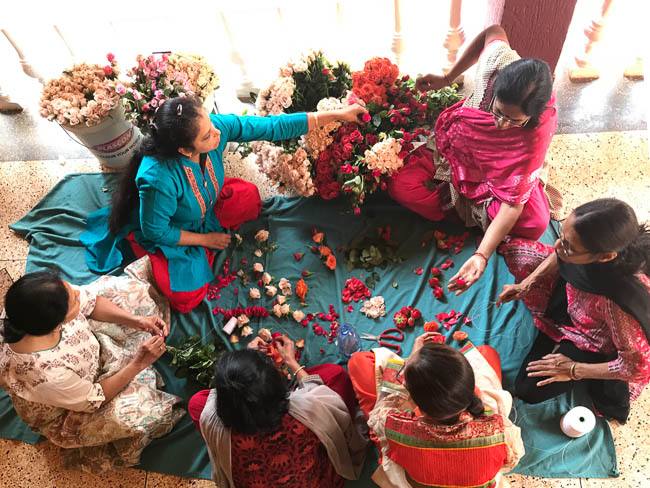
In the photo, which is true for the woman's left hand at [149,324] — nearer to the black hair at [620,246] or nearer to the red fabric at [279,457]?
the red fabric at [279,457]

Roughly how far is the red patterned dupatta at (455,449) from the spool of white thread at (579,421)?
0.58m

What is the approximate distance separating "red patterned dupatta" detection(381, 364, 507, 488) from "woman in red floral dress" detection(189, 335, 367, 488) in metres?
0.29

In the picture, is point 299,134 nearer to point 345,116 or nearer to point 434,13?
point 345,116

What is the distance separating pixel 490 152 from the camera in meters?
2.09

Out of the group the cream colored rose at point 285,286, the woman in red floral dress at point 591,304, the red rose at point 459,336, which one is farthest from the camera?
the cream colored rose at point 285,286

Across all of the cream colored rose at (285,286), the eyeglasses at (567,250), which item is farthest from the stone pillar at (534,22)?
the cream colored rose at (285,286)

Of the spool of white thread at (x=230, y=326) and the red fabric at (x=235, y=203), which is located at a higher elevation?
the red fabric at (x=235, y=203)

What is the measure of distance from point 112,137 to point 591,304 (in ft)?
8.09

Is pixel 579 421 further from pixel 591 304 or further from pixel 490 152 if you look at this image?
pixel 490 152

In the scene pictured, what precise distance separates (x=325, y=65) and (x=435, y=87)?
23.2 inches

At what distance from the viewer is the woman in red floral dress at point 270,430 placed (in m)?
1.45

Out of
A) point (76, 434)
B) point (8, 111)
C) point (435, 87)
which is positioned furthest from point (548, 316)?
point (8, 111)

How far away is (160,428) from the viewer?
2.05 meters

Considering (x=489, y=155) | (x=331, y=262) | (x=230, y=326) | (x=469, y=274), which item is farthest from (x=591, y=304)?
(x=230, y=326)
